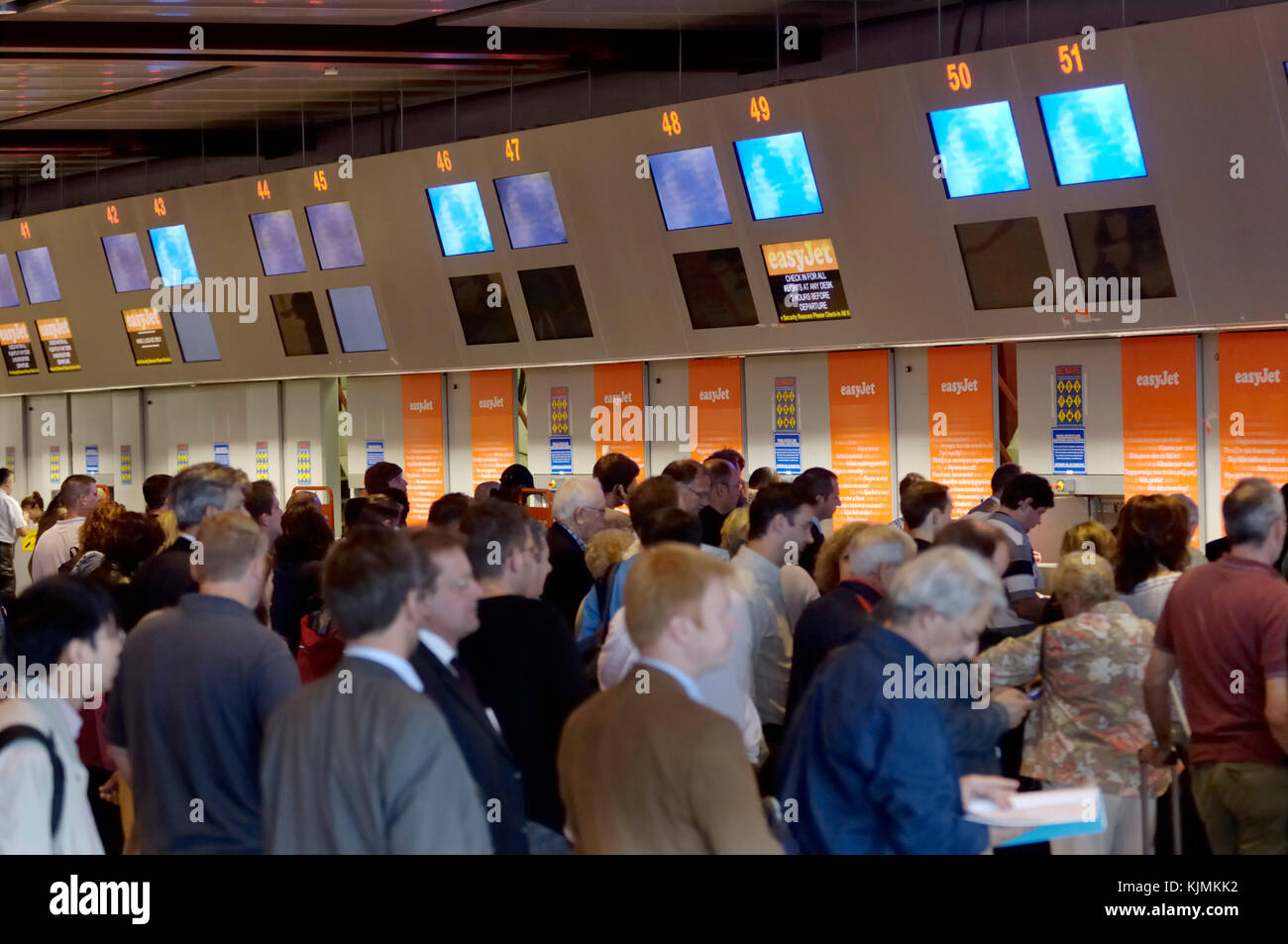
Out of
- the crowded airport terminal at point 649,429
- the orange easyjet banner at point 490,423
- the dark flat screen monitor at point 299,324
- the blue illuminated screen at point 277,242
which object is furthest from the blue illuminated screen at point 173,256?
the orange easyjet banner at point 490,423

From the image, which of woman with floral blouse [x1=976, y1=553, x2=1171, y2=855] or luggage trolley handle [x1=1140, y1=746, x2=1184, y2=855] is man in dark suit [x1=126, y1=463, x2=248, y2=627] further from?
luggage trolley handle [x1=1140, y1=746, x2=1184, y2=855]

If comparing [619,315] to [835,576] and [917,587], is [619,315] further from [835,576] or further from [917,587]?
[917,587]

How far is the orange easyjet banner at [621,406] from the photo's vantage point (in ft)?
37.0

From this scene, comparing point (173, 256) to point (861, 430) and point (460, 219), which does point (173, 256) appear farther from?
point (861, 430)

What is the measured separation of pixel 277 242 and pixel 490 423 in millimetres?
2524

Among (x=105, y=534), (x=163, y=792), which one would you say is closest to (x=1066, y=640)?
(x=163, y=792)

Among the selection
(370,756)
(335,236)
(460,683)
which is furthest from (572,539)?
(335,236)

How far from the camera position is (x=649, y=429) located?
442 inches

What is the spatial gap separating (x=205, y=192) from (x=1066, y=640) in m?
10.5

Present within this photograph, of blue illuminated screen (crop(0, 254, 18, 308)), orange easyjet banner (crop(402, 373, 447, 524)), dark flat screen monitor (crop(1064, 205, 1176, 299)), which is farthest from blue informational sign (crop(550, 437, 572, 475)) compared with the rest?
blue illuminated screen (crop(0, 254, 18, 308))

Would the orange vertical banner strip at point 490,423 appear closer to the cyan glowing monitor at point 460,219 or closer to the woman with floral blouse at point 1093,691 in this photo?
the cyan glowing monitor at point 460,219

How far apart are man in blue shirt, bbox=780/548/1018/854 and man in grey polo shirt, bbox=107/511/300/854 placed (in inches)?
48.6

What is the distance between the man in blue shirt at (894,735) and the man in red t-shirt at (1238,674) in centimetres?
131

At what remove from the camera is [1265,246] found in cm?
752
